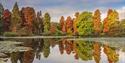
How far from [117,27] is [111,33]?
354 cm

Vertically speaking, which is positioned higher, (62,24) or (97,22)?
(97,22)

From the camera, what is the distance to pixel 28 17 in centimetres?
15775

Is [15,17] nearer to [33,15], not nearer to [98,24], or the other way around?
[33,15]

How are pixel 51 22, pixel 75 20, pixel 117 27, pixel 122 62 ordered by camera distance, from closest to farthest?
pixel 122 62, pixel 117 27, pixel 75 20, pixel 51 22

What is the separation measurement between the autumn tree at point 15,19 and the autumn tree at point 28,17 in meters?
7.46

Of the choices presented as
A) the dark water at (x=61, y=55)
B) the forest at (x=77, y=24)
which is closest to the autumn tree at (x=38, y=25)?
the forest at (x=77, y=24)

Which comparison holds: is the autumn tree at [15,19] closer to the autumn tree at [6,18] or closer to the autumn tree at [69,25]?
the autumn tree at [6,18]

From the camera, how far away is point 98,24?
147m

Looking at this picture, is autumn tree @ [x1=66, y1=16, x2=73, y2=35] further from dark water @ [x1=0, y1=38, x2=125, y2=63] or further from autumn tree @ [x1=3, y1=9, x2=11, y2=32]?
dark water @ [x1=0, y1=38, x2=125, y2=63]

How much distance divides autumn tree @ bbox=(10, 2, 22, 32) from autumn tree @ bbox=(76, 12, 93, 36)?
24.8m

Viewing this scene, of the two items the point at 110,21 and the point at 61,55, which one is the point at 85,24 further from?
the point at 61,55

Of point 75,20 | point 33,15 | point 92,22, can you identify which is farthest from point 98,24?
point 33,15

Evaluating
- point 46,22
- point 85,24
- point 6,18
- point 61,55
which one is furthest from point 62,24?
point 61,55

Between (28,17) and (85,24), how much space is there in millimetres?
27179
